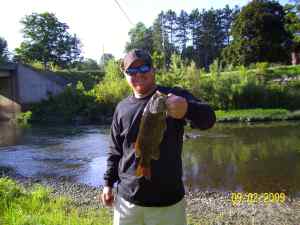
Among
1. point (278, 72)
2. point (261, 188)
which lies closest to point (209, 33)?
point (278, 72)

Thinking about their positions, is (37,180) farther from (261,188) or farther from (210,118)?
(210,118)

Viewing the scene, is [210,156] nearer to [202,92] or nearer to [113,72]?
[202,92]

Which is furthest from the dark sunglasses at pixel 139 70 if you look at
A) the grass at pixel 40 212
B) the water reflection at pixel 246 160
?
the water reflection at pixel 246 160

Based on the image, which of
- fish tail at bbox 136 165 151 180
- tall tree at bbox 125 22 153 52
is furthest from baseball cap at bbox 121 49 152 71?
tall tree at bbox 125 22 153 52

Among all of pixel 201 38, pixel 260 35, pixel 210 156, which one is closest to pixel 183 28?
pixel 201 38

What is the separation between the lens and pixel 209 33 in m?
82.2

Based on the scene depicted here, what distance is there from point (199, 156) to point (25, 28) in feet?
176

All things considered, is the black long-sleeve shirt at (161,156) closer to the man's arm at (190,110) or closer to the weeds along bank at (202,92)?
the man's arm at (190,110)

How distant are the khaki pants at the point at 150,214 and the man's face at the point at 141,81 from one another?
1.03 meters

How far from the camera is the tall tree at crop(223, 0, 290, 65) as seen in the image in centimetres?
4812

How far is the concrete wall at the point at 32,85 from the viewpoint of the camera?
143 ft

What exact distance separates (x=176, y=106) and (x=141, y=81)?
521 millimetres

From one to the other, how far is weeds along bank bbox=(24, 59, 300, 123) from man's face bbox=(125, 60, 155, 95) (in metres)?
30.3

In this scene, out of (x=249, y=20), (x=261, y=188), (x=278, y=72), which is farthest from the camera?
(x=249, y=20)
